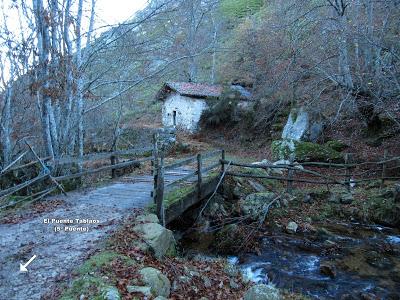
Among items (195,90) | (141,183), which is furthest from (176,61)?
(195,90)

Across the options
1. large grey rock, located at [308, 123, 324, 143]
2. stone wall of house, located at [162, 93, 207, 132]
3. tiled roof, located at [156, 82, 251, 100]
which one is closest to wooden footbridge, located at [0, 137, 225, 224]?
large grey rock, located at [308, 123, 324, 143]

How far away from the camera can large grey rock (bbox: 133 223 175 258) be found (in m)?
5.58

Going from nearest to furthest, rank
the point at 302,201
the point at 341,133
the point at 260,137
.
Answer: the point at 302,201
the point at 341,133
the point at 260,137

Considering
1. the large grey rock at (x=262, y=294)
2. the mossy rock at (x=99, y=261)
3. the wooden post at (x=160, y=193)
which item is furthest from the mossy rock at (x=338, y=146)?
the mossy rock at (x=99, y=261)

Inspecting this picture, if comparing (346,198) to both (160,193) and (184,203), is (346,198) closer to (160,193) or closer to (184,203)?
(184,203)

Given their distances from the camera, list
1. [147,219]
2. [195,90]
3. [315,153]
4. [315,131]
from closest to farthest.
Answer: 1. [147,219]
2. [315,153]
3. [315,131]
4. [195,90]

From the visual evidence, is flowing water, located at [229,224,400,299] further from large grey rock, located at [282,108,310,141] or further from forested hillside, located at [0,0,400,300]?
large grey rock, located at [282,108,310,141]

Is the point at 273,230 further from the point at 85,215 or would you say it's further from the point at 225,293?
the point at 85,215

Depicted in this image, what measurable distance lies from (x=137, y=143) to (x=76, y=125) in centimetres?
1222

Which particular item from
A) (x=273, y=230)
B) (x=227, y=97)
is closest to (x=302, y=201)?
(x=273, y=230)

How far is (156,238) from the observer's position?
5.73 m

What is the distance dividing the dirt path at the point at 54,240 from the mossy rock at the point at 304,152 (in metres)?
7.82

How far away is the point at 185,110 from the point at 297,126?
10697 mm

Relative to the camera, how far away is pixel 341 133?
16312mm
